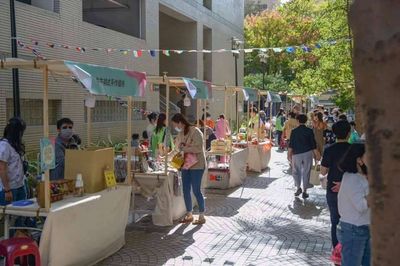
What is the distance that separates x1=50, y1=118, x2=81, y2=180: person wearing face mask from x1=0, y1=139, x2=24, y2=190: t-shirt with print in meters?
0.59

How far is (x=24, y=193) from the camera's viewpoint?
615 centimetres

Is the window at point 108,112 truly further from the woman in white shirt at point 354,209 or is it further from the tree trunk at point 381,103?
the tree trunk at point 381,103

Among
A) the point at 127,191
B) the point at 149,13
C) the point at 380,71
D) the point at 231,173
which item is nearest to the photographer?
the point at 380,71

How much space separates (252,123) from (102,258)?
31.3ft

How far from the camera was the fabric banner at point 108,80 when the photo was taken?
513 centimetres

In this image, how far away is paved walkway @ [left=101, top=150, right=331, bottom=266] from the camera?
250 inches

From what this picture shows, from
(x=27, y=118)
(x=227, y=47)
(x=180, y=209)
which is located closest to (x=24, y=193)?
(x=180, y=209)

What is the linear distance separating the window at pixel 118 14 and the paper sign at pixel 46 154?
14081 millimetres

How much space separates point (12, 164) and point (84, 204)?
38.3 inches

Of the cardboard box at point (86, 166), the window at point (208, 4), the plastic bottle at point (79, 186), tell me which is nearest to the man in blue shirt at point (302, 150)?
the cardboard box at point (86, 166)

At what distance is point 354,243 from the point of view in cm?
430

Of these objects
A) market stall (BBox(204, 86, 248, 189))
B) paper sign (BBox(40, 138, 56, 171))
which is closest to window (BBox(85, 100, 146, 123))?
market stall (BBox(204, 86, 248, 189))

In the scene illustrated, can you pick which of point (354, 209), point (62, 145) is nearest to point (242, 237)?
point (62, 145)

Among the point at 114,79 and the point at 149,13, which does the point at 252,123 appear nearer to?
the point at 149,13
